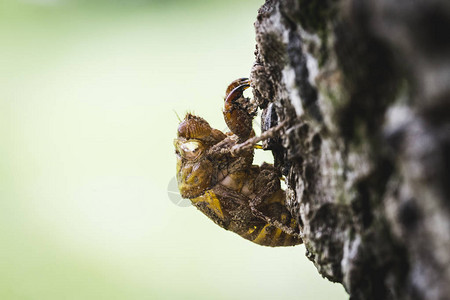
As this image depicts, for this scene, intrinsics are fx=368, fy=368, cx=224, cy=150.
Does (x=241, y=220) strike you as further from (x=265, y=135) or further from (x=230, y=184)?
(x=265, y=135)

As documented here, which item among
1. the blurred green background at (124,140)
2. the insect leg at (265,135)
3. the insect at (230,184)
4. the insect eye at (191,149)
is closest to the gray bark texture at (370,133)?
the insect leg at (265,135)

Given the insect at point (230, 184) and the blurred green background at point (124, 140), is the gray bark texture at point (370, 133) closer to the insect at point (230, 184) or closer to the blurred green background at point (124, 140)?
the insect at point (230, 184)

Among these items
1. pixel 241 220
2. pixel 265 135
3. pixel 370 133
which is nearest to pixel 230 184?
pixel 241 220

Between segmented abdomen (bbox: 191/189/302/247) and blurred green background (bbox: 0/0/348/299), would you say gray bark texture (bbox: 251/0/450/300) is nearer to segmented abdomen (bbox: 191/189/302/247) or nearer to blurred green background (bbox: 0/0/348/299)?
segmented abdomen (bbox: 191/189/302/247)

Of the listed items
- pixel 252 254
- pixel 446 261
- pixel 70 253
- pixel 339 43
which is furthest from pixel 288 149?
pixel 70 253

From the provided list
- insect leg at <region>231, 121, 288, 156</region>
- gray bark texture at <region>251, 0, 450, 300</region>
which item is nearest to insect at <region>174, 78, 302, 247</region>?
insect leg at <region>231, 121, 288, 156</region>
